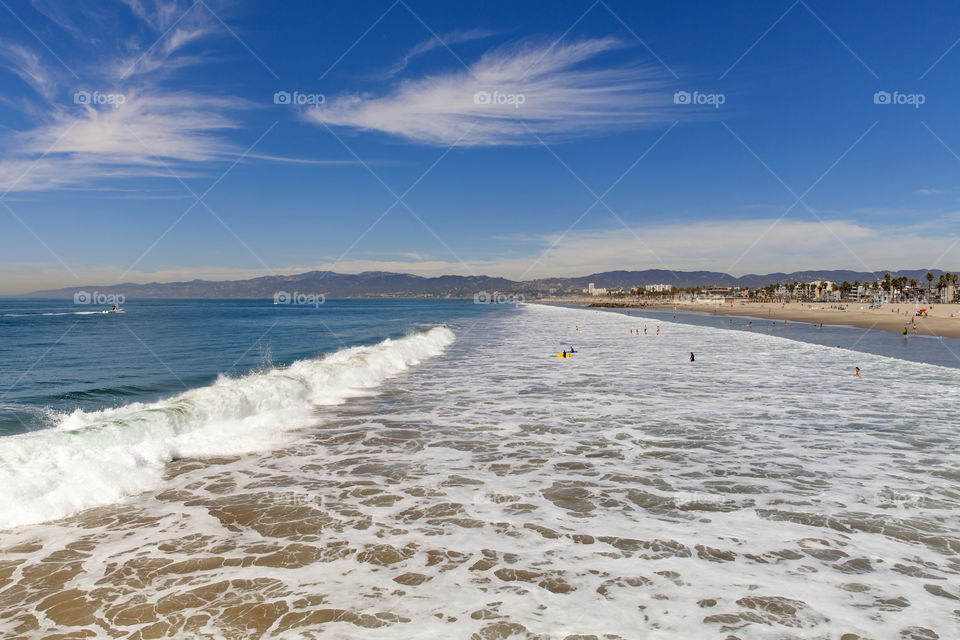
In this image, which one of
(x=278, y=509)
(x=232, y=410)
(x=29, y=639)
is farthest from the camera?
(x=232, y=410)

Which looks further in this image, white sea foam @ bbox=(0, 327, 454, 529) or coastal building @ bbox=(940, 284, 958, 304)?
coastal building @ bbox=(940, 284, 958, 304)

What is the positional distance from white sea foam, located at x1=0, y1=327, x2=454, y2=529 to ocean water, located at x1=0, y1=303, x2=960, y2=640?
67 millimetres

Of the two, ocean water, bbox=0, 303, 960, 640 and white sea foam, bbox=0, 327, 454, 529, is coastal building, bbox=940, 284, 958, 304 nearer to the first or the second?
ocean water, bbox=0, 303, 960, 640

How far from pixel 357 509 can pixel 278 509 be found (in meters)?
1.32

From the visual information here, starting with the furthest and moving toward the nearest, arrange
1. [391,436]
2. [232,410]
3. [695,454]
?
1. [232,410]
2. [391,436]
3. [695,454]

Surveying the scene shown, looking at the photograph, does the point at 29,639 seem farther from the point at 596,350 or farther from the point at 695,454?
the point at 596,350

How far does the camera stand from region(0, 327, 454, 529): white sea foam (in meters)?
8.96

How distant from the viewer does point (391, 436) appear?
13.7m

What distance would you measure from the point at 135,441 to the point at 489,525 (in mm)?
8831

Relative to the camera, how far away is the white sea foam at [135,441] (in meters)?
8.96

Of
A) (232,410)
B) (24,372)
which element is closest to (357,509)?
(232,410)

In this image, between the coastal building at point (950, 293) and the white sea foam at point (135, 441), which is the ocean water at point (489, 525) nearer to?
the white sea foam at point (135, 441)

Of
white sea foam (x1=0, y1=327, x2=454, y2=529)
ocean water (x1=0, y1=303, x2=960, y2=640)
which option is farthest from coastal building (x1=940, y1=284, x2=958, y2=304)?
white sea foam (x1=0, y1=327, x2=454, y2=529)

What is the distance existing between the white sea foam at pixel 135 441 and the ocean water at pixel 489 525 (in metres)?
0.07
